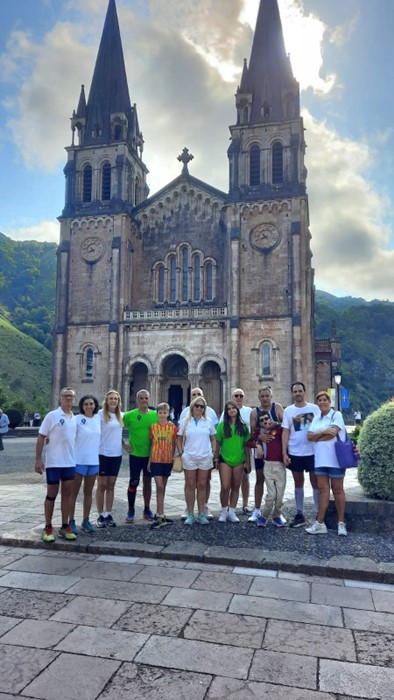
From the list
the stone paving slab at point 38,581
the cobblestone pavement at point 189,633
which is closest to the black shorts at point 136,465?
the cobblestone pavement at point 189,633

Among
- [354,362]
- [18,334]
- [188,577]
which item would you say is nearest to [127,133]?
[188,577]

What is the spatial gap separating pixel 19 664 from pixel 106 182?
1263 inches

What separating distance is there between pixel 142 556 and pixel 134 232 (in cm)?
2795

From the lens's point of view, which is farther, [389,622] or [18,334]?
[18,334]

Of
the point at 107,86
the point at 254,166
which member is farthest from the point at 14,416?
the point at 107,86

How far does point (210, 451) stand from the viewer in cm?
695

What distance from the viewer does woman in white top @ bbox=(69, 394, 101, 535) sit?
21.0ft

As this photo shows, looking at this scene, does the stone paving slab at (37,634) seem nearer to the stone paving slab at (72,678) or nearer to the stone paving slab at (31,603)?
the stone paving slab at (31,603)

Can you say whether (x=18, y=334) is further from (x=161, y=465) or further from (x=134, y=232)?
(x=161, y=465)

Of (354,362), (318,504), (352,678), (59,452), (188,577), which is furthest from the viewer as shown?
(354,362)

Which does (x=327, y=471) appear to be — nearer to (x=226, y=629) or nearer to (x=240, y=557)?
(x=240, y=557)

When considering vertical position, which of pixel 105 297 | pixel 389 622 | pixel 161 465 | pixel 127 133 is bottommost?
pixel 389 622

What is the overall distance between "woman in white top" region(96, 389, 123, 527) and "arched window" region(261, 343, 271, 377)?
21.1 metres

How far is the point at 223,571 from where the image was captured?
5117mm
